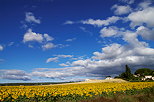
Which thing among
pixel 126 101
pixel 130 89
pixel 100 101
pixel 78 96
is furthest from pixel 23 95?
pixel 130 89

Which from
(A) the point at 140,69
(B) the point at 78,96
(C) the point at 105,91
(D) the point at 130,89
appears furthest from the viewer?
(A) the point at 140,69

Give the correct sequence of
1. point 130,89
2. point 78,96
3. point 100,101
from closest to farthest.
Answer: point 100,101, point 78,96, point 130,89

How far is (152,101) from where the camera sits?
1070cm

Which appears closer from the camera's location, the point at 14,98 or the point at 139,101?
the point at 139,101

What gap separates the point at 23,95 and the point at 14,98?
3.08 ft

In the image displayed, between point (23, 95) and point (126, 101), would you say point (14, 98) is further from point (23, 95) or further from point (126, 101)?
point (126, 101)

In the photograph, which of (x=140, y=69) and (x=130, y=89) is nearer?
(x=130, y=89)

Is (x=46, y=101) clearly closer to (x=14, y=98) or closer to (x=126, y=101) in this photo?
(x=14, y=98)

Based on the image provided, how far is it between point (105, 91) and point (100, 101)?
7624 mm

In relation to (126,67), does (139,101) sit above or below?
below

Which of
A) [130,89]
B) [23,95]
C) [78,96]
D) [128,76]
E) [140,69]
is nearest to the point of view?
[23,95]

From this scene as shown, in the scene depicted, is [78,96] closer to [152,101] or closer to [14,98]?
[14,98]

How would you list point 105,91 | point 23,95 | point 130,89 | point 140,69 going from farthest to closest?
point 140,69, point 130,89, point 105,91, point 23,95

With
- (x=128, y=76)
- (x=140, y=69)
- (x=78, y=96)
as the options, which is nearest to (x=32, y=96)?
(x=78, y=96)
